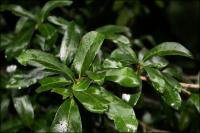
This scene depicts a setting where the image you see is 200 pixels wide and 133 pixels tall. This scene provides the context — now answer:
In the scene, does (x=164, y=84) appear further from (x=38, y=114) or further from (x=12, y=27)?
(x=12, y=27)

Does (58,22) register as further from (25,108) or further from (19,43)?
(25,108)

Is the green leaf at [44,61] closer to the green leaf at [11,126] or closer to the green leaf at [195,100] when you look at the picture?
the green leaf at [195,100]

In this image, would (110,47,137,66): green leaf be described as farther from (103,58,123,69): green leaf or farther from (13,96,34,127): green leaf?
(13,96,34,127): green leaf

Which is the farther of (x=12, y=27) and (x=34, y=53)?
(x=12, y=27)

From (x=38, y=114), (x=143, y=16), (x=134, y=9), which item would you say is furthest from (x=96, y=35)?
(x=143, y=16)

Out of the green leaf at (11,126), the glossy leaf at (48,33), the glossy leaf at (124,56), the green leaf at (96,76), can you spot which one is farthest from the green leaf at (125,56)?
the green leaf at (11,126)

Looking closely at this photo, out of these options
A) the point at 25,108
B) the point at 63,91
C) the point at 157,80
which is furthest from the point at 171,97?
the point at 25,108

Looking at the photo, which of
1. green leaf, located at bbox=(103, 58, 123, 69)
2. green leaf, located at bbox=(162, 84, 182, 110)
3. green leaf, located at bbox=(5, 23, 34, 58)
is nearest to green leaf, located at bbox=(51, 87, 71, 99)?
green leaf, located at bbox=(103, 58, 123, 69)
